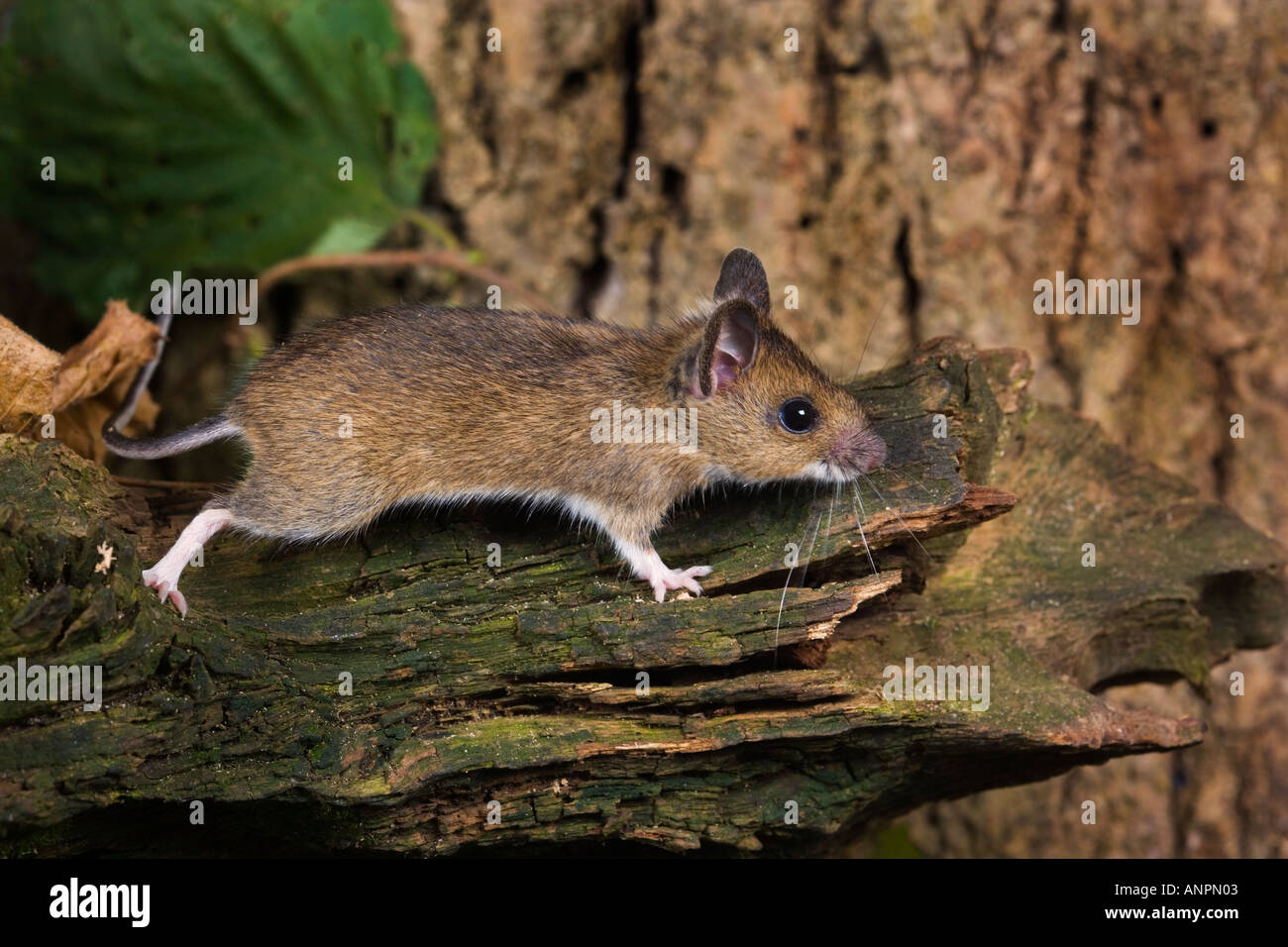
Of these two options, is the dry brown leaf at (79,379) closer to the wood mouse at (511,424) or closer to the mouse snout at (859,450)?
the wood mouse at (511,424)

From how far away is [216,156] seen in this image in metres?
6.30

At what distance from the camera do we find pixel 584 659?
4.06 m

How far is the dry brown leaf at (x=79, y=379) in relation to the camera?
440 cm

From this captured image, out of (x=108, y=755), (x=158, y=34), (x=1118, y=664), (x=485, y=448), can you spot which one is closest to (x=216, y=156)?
(x=158, y=34)

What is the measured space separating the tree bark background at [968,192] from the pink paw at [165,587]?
291cm

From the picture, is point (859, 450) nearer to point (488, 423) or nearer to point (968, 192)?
point (488, 423)

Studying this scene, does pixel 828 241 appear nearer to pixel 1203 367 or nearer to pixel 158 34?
pixel 1203 367

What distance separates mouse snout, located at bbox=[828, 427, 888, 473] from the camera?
14.7 ft

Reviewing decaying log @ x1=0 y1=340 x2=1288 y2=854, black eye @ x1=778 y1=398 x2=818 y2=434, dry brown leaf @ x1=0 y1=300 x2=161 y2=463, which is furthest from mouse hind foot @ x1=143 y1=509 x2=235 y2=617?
black eye @ x1=778 y1=398 x2=818 y2=434

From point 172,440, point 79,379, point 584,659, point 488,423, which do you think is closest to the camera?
point 584,659

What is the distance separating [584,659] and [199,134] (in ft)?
12.7

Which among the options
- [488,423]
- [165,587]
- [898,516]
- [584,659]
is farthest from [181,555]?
[898,516]

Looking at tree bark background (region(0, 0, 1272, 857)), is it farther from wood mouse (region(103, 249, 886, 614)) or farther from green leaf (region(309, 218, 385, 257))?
wood mouse (region(103, 249, 886, 614))

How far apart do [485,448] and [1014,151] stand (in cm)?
325
